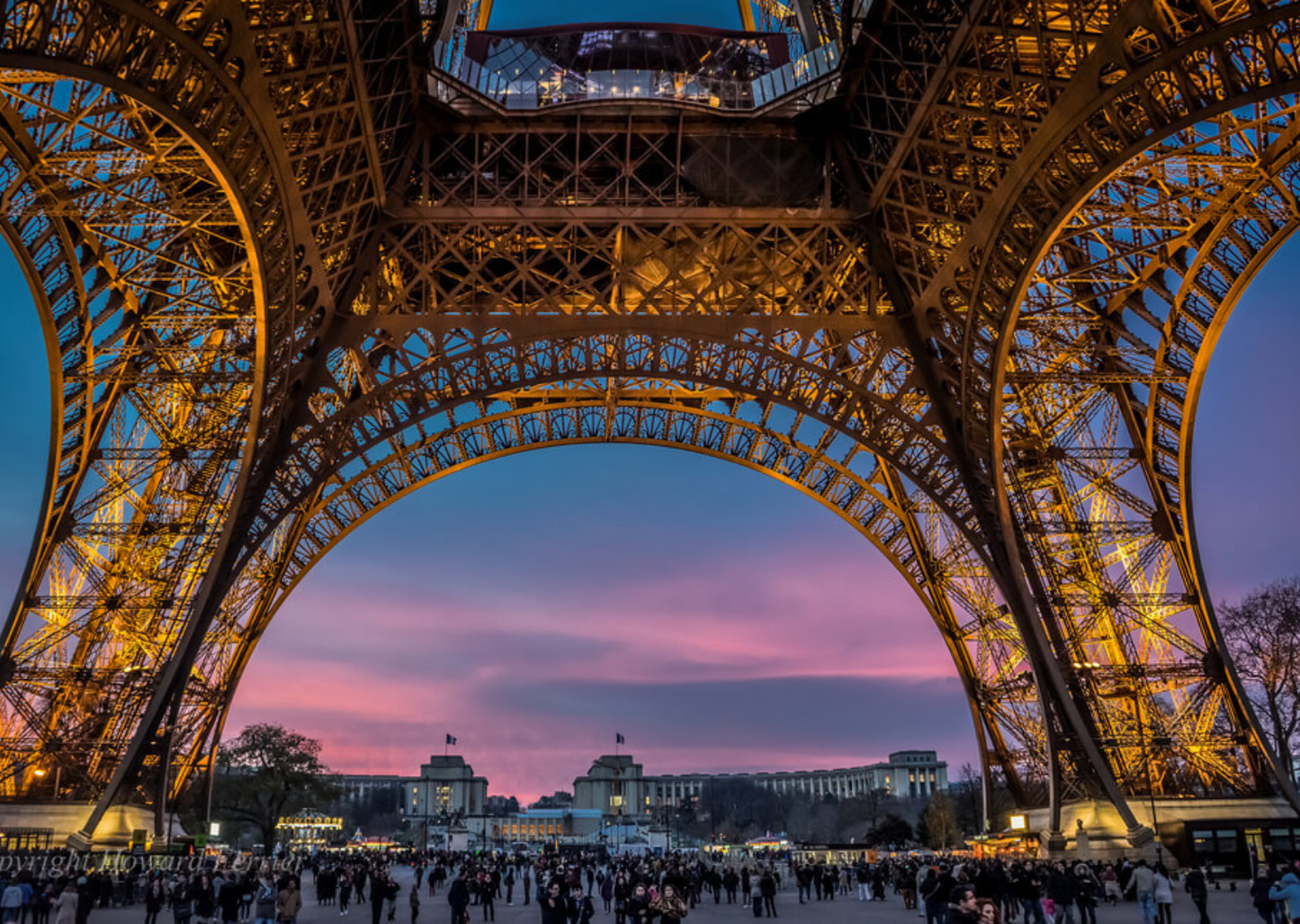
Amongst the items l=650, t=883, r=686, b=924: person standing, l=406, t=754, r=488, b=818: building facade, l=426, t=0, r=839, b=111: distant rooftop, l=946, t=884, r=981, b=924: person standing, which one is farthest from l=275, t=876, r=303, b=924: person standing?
l=406, t=754, r=488, b=818: building facade

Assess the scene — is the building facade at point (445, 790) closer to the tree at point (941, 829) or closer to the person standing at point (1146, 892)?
the tree at point (941, 829)

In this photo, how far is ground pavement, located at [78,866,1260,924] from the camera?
86.7 feet

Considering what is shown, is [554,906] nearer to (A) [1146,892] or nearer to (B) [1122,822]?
(A) [1146,892]

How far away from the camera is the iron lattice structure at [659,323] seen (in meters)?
27.7

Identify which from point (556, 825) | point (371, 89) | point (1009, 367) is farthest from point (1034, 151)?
point (556, 825)

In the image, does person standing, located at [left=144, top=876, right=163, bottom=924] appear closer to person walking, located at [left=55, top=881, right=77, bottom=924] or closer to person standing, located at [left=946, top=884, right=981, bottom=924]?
person walking, located at [left=55, top=881, right=77, bottom=924]

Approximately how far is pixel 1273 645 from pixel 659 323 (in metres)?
30.3

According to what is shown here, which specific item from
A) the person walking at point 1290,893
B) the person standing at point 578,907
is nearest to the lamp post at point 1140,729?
the person walking at point 1290,893

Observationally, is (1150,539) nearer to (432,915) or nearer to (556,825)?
(432,915)

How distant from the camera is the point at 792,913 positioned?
33.1 m

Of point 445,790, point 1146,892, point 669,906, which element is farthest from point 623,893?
point 445,790

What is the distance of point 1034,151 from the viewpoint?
23891 millimetres

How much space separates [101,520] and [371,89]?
56.5ft

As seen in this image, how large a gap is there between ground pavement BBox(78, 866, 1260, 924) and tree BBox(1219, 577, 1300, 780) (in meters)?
12.6
